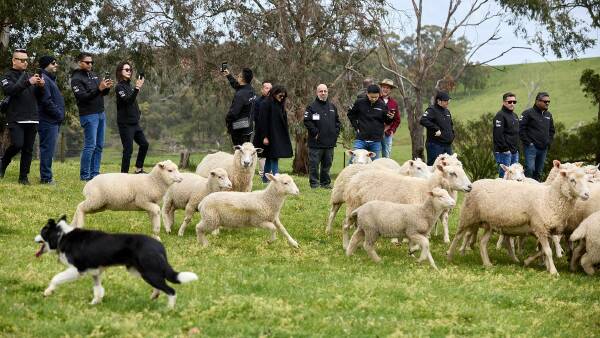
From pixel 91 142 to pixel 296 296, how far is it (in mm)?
8755

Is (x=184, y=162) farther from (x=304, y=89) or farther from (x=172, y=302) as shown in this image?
(x=172, y=302)

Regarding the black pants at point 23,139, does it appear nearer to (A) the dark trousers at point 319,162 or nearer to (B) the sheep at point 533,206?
(A) the dark trousers at point 319,162

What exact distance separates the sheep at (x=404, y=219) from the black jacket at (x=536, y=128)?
818 centimetres

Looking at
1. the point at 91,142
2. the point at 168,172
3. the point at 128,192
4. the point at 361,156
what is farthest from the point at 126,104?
the point at 128,192

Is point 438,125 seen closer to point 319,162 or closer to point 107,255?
point 319,162

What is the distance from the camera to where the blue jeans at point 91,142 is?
15.6 meters

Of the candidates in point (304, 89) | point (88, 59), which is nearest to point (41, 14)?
point (304, 89)

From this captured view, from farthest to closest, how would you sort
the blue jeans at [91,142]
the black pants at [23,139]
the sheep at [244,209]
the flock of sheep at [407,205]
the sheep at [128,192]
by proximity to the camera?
the blue jeans at [91,142] < the black pants at [23,139] < the sheep at [128,192] < the sheep at [244,209] < the flock of sheep at [407,205]

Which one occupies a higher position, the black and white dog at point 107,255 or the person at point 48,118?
the person at point 48,118

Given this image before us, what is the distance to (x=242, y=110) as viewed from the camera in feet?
54.0

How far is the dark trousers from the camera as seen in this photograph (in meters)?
17.9

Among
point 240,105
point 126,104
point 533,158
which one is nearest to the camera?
point 126,104

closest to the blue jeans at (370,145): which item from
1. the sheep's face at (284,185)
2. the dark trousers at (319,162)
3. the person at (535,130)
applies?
the dark trousers at (319,162)

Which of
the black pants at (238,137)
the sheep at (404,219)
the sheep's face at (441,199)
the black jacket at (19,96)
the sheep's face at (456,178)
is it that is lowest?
the sheep at (404,219)
